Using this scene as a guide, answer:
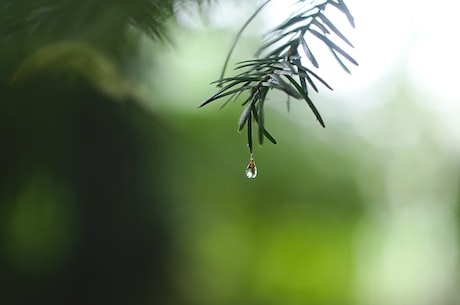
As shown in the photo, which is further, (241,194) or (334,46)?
(241,194)

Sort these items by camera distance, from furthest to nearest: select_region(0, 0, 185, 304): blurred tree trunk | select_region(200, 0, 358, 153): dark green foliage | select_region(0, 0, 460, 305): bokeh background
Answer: select_region(0, 0, 460, 305): bokeh background, select_region(0, 0, 185, 304): blurred tree trunk, select_region(200, 0, 358, 153): dark green foliage

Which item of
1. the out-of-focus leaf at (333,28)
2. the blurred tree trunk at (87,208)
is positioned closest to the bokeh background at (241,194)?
the blurred tree trunk at (87,208)

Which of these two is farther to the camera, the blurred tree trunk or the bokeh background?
the bokeh background

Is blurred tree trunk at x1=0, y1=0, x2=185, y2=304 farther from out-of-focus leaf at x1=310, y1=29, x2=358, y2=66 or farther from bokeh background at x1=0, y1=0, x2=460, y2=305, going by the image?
out-of-focus leaf at x1=310, y1=29, x2=358, y2=66

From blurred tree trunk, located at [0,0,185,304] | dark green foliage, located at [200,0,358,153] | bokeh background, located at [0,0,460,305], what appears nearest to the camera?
dark green foliage, located at [200,0,358,153]

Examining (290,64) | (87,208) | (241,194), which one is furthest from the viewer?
(241,194)

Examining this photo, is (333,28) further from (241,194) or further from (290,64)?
(241,194)

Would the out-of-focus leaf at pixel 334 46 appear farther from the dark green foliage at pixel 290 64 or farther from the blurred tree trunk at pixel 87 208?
the blurred tree trunk at pixel 87 208

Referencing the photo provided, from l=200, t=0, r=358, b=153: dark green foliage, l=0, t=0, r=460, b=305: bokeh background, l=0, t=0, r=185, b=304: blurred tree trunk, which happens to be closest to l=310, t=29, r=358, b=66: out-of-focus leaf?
l=200, t=0, r=358, b=153: dark green foliage

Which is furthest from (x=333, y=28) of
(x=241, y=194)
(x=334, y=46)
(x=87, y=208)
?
(x=241, y=194)
